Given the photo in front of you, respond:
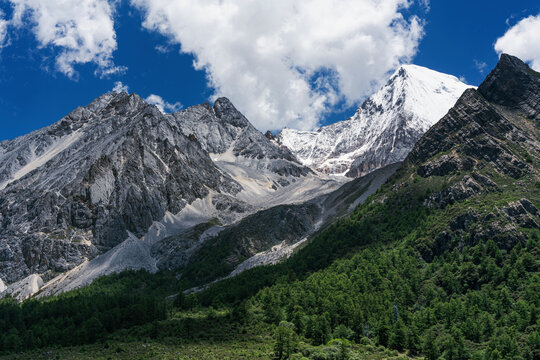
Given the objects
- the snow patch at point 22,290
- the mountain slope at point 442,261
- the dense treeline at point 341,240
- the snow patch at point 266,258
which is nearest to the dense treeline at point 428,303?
the mountain slope at point 442,261

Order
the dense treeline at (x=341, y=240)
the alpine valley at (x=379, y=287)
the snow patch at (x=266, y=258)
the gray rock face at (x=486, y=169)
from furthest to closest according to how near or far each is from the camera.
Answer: the snow patch at (x=266, y=258) → the dense treeline at (x=341, y=240) → the gray rock face at (x=486, y=169) → the alpine valley at (x=379, y=287)

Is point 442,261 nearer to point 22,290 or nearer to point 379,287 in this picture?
point 379,287

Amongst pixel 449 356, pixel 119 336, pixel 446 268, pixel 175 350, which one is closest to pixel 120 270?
pixel 119 336

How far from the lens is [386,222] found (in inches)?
6491

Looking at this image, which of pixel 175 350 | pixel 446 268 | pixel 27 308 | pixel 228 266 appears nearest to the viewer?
pixel 175 350

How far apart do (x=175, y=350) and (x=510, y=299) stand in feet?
237

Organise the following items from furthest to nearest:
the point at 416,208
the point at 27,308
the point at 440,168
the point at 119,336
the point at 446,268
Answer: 1. the point at 440,168
2. the point at 416,208
3. the point at 27,308
4. the point at 446,268
5. the point at 119,336

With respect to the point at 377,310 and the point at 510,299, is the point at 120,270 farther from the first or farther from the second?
the point at 510,299

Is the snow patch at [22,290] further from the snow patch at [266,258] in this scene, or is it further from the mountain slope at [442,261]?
the mountain slope at [442,261]

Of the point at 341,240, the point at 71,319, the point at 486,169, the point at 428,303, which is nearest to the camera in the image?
the point at 428,303

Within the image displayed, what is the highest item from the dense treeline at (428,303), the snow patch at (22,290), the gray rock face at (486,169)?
the snow patch at (22,290)

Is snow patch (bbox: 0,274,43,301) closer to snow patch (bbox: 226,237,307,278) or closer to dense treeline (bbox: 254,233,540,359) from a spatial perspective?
snow patch (bbox: 226,237,307,278)

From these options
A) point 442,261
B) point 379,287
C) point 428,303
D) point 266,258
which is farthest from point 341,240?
point 428,303

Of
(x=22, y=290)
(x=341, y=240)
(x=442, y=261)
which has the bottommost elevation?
(x=442, y=261)
